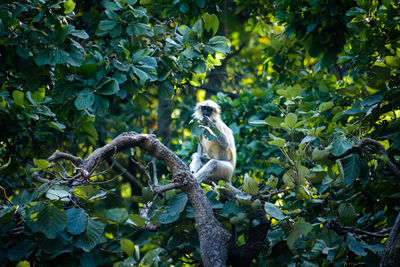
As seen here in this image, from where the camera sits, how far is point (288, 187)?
155 inches

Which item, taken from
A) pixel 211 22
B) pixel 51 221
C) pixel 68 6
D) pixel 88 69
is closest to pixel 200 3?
pixel 211 22

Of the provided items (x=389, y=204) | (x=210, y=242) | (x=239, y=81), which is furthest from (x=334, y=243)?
(x=239, y=81)

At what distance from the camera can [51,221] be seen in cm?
315

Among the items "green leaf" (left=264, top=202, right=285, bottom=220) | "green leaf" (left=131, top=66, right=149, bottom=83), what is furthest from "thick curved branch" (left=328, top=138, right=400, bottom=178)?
"green leaf" (left=131, top=66, right=149, bottom=83)

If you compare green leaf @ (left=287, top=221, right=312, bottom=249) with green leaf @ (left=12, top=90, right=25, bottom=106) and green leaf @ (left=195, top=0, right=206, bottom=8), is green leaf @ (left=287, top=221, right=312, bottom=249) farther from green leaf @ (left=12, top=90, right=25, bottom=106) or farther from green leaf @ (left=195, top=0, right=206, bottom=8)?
green leaf @ (left=195, top=0, right=206, bottom=8)

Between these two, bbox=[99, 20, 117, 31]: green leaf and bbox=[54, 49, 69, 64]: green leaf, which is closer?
bbox=[54, 49, 69, 64]: green leaf

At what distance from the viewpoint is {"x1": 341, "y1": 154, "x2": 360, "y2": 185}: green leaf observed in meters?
3.55

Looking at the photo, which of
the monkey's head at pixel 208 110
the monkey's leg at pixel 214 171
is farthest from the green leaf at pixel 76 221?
the monkey's head at pixel 208 110

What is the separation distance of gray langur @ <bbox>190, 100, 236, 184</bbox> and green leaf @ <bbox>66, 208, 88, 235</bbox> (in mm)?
2807

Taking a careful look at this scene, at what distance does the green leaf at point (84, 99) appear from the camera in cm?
377

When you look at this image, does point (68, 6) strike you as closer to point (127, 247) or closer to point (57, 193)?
point (57, 193)

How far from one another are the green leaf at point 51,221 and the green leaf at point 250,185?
1500mm

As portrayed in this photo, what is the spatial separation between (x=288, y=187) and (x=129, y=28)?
7.11 feet

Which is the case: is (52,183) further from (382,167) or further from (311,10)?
(311,10)
